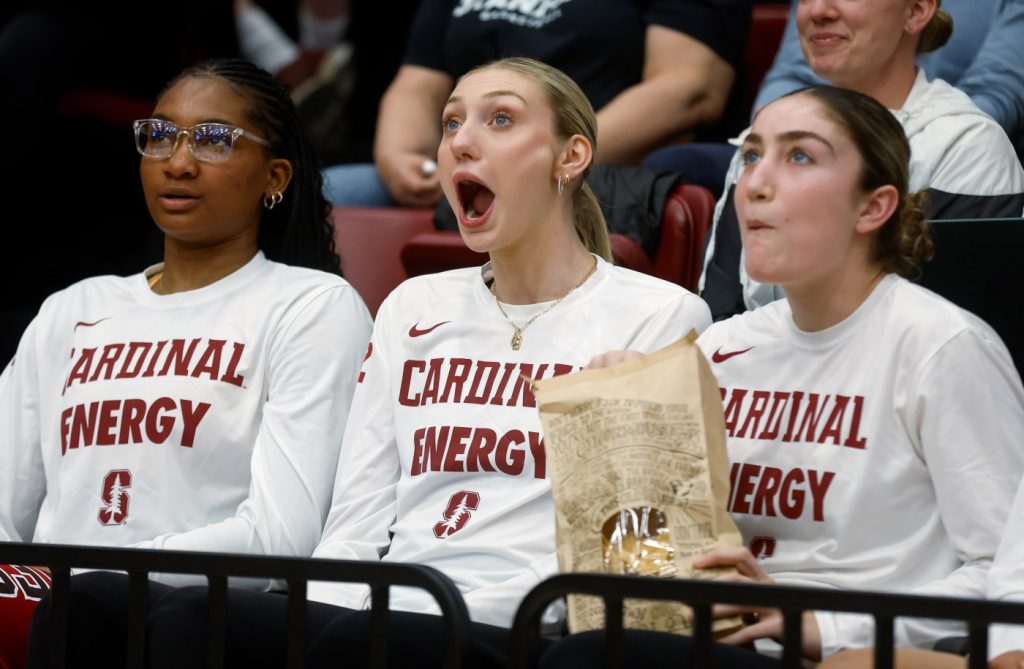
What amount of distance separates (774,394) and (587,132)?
22.0 inches

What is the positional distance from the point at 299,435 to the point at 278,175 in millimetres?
535

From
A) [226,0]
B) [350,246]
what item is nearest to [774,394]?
[350,246]

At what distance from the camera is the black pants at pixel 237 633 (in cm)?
186

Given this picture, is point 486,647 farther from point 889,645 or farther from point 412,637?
point 889,645

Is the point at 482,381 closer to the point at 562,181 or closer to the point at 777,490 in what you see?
the point at 562,181

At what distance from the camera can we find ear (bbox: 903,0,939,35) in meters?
2.62

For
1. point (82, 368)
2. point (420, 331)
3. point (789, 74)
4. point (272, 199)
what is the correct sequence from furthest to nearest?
1. point (789, 74)
2. point (272, 199)
3. point (82, 368)
4. point (420, 331)

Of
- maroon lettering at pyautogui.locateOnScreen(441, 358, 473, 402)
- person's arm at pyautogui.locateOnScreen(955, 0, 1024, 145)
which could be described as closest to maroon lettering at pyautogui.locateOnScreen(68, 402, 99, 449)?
maroon lettering at pyautogui.locateOnScreen(441, 358, 473, 402)

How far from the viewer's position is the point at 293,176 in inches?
104

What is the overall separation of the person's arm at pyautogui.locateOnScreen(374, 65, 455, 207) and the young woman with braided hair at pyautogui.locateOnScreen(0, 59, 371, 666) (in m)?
0.78

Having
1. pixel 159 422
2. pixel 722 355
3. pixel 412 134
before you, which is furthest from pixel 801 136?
pixel 412 134

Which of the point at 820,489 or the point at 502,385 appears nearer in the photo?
the point at 820,489

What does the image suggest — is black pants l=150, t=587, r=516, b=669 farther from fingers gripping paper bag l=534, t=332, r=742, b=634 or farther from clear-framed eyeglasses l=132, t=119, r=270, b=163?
clear-framed eyeglasses l=132, t=119, r=270, b=163

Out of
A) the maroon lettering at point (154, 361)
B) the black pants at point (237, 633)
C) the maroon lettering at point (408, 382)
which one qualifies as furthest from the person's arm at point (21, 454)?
the maroon lettering at point (408, 382)
